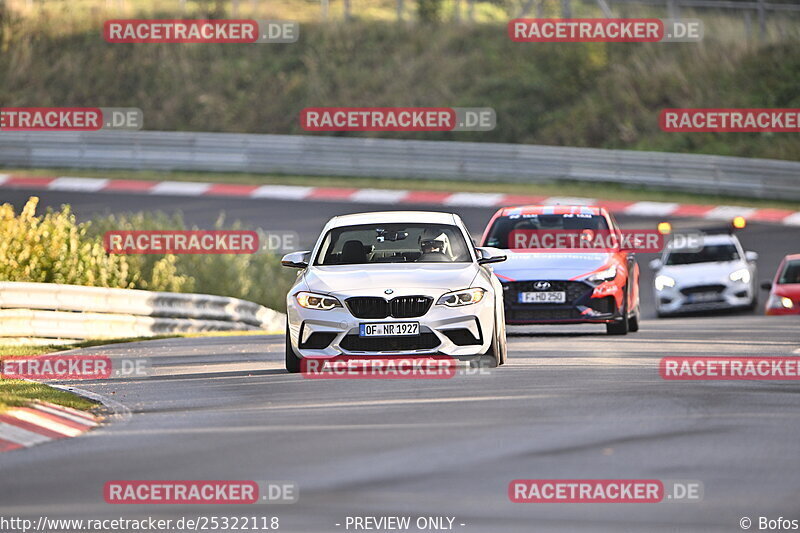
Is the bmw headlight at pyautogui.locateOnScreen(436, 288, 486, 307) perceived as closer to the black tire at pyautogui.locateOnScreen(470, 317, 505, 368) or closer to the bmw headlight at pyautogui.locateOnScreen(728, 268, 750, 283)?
the black tire at pyautogui.locateOnScreen(470, 317, 505, 368)

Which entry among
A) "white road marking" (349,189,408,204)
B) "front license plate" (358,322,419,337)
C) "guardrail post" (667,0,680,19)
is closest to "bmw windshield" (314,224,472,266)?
"front license plate" (358,322,419,337)

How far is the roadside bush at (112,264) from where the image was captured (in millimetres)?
21281

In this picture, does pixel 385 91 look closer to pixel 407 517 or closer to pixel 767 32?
pixel 767 32

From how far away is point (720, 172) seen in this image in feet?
119

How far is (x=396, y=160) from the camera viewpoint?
39.2 meters

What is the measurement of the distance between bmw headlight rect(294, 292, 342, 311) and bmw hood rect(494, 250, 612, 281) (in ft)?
15.2

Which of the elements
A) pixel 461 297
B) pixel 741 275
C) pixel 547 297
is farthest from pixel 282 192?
pixel 461 297

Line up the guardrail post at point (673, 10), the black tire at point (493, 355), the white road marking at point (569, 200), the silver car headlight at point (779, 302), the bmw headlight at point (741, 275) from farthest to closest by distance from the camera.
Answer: the guardrail post at point (673, 10), the white road marking at point (569, 200), the bmw headlight at point (741, 275), the silver car headlight at point (779, 302), the black tire at point (493, 355)

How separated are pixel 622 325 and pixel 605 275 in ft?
2.76

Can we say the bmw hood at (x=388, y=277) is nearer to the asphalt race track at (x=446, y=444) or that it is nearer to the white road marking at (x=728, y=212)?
the asphalt race track at (x=446, y=444)

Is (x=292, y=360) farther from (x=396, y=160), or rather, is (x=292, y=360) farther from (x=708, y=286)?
(x=396, y=160)

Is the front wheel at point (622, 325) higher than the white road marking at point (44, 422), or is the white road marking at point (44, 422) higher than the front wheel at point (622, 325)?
the front wheel at point (622, 325)

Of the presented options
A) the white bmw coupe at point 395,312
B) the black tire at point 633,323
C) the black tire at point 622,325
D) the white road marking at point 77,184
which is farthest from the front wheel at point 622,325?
the white road marking at point 77,184

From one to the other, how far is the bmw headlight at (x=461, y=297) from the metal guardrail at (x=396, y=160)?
23192 millimetres
